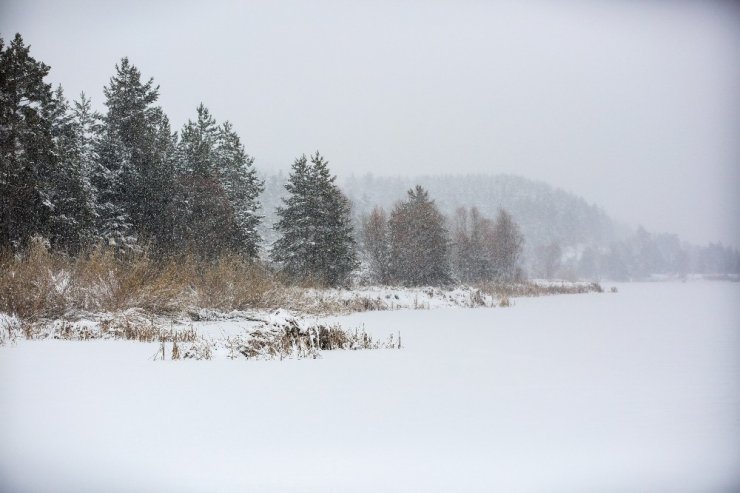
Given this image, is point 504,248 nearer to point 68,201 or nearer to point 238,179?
point 238,179

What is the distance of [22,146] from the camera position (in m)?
18.3

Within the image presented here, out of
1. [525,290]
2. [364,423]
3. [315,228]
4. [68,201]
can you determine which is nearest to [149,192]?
[68,201]

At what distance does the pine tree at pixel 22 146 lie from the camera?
58.7ft

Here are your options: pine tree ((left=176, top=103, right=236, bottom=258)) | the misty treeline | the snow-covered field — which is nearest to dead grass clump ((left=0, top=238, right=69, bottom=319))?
the misty treeline

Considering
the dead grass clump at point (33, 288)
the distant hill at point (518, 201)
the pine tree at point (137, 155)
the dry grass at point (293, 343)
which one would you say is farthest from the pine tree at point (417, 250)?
the distant hill at point (518, 201)

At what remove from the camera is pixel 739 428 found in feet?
14.4

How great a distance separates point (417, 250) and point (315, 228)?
1103 centimetres

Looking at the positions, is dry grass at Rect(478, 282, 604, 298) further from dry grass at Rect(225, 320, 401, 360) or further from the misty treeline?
dry grass at Rect(225, 320, 401, 360)

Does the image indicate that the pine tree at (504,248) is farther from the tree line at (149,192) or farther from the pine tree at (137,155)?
the pine tree at (137,155)

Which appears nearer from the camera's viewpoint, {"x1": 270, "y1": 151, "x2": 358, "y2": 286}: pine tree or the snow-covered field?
the snow-covered field

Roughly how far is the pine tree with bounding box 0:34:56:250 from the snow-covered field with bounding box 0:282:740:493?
12803 millimetres

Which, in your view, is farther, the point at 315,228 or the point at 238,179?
the point at 238,179

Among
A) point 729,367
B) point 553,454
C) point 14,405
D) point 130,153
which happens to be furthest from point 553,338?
point 130,153

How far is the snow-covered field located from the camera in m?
3.56
